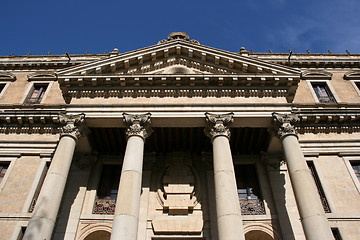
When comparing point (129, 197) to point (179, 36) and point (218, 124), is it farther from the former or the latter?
point (179, 36)

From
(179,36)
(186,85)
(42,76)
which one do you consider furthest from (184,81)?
(42,76)

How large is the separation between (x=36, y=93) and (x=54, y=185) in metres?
10.9

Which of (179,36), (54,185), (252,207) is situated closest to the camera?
(54,185)

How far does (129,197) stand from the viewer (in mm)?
12008

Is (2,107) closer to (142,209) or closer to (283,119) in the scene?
(142,209)

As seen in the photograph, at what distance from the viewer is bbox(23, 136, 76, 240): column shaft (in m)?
11.4

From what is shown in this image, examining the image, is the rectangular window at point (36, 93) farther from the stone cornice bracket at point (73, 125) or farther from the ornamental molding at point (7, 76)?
the stone cornice bracket at point (73, 125)

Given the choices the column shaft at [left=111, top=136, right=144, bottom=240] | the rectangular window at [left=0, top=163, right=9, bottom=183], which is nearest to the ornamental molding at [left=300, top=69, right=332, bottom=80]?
the column shaft at [left=111, top=136, right=144, bottom=240]

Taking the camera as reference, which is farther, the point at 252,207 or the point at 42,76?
the point at 42,76

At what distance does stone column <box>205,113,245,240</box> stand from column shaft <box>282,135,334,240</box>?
2.53 metres

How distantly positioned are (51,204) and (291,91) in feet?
42.7

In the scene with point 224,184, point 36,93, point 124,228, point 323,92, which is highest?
point 36,93

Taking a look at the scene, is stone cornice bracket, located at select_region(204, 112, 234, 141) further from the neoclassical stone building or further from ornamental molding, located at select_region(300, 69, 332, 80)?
ornamental molding, located at select_region(300, 69, 332, 80)

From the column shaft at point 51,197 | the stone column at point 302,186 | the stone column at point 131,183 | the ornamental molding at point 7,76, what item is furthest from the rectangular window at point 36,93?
the stone column at point 302,186
